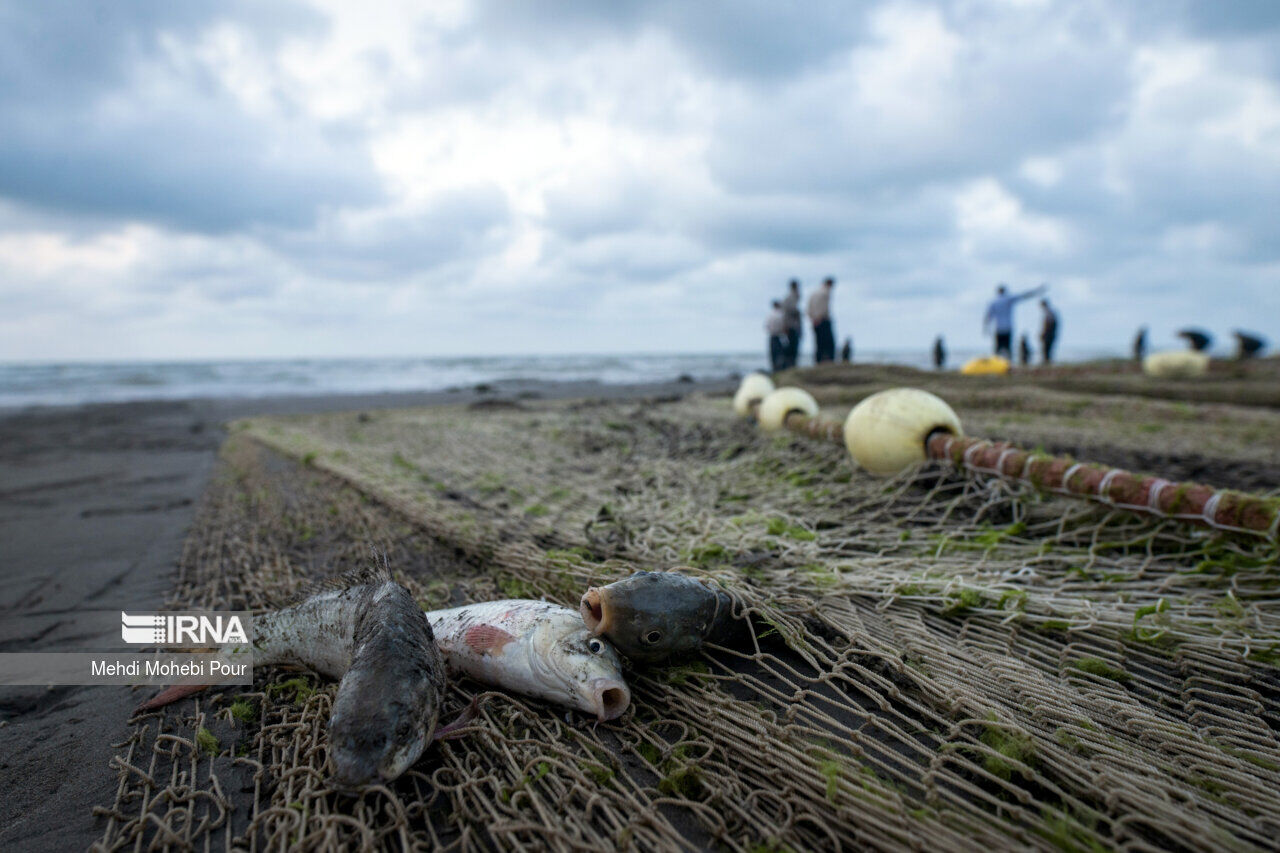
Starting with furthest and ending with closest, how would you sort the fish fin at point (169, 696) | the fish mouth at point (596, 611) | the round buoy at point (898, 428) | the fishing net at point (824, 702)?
the round buoy at point (898, 428)
the fish fin at point (169, 696)
the fish mouth at point (596, 611)
the fishing net at point (824, 702)

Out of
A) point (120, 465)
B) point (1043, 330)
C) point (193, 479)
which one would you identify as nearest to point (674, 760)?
point (193, 479)

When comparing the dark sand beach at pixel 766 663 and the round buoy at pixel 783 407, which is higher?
the round buoy at pixel 783 407

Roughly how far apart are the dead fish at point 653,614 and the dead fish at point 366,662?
0.53m

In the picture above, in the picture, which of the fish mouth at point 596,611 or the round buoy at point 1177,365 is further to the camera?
the round buoy at point 1177,365

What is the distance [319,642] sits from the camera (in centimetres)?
220

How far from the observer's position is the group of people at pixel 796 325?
1346 centimetres

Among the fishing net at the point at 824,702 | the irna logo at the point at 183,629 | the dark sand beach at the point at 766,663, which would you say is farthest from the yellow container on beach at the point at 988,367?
the irna logo at the point at 183,629

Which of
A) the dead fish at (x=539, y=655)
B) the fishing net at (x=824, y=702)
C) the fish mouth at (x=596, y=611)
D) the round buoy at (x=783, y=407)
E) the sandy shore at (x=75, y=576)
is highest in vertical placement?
the round buoy at (x=783, y=407)

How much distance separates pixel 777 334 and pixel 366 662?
1396cm

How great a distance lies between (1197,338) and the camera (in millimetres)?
16562

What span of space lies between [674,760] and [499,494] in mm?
3358

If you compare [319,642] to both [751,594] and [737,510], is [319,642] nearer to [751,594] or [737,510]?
[751,594]

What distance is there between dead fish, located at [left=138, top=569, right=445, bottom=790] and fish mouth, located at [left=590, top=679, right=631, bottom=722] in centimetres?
45

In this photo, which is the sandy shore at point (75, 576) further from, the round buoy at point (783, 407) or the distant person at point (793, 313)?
the distant person at point (793, 313)
